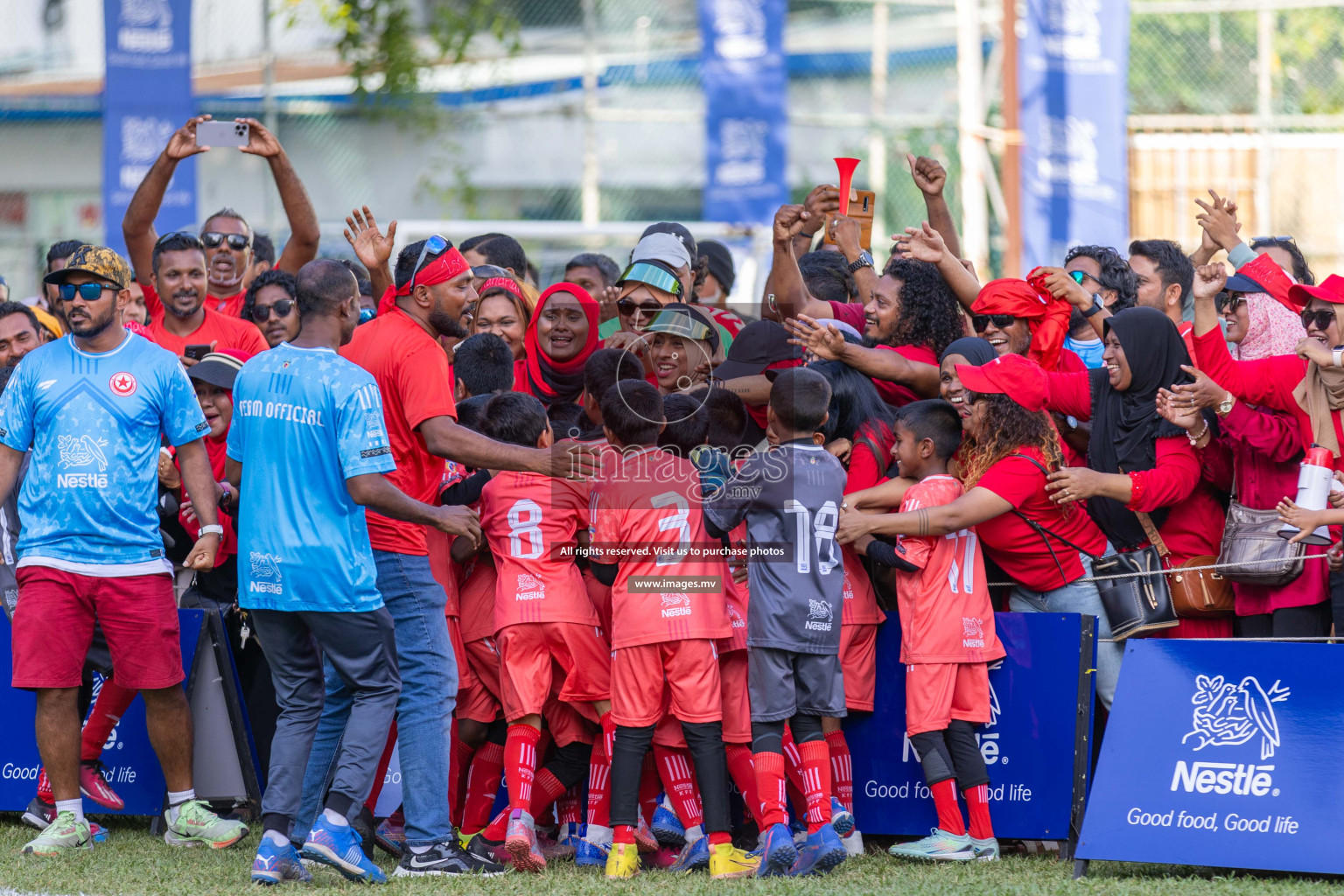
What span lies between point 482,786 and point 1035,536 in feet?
8.18

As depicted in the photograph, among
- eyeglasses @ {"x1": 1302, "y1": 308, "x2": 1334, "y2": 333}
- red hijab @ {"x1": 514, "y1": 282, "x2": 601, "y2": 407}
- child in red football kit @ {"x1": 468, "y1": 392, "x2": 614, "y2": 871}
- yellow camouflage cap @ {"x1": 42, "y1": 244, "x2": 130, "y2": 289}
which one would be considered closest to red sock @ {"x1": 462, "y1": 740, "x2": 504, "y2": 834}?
child in red football kit @ {"x1": 468, "y1": 392, "x2": 614, "y2": 871}

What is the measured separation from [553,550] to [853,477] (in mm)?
1317

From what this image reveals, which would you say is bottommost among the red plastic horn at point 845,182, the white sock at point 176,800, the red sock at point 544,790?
the white sock at point 176,800

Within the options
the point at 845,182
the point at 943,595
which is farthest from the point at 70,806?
the point at 845,182

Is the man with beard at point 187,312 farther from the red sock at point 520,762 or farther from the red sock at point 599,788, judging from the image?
the red sock at point 599,788

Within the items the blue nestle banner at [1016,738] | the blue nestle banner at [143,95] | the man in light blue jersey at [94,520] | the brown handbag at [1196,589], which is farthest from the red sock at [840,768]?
the blue nestle banner at [143,95]

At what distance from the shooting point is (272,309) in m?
7.26

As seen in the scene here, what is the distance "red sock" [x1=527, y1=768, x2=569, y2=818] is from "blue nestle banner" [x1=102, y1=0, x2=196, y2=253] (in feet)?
30.1

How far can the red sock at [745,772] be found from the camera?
5504 mm

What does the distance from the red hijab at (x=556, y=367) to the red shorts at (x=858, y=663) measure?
5.68 feet

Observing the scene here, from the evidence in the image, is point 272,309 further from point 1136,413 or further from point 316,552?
point 1136,413

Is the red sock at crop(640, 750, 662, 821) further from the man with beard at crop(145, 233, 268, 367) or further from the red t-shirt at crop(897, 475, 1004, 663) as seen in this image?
the man with beard at crop(145, 233, 268, 367)

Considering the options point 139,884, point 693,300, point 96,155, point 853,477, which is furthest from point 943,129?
point 139,884

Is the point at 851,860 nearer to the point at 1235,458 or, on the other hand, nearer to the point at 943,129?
the point at 1235,458
